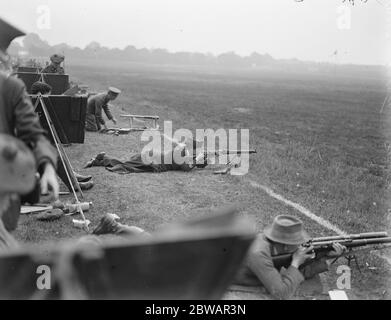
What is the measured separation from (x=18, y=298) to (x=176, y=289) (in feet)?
2.13

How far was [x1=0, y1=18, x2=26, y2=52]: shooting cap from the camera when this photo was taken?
A: 303 cm

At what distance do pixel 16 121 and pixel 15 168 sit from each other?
443mm

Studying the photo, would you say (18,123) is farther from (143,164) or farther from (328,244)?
(143,164)

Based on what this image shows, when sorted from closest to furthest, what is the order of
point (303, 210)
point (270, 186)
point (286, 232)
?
point (286, 232) → point (303, 210) → point (270, 186)

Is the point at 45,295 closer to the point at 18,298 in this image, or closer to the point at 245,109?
the point at 18,298

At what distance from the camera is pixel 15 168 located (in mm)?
2615

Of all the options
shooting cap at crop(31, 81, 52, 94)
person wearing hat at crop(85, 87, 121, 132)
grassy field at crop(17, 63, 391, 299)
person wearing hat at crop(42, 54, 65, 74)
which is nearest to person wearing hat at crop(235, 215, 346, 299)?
grassy field at crop(17, 63, 391, 299)

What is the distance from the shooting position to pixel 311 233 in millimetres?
7086

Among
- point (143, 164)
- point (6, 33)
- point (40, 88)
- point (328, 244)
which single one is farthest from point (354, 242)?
Answer: point (40, 88)

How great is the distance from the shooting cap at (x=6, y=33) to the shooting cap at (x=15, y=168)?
65cm

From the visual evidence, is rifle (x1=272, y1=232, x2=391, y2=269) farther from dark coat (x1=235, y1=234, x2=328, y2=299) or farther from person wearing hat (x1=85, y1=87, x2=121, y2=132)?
person wearing hat (x1=85, y1=87, x2=121, y2=132)

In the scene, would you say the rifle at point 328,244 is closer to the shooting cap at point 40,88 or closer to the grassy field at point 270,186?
the grassy field at point 270,186

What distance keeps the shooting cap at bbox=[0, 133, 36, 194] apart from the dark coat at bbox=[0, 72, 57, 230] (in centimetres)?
14
